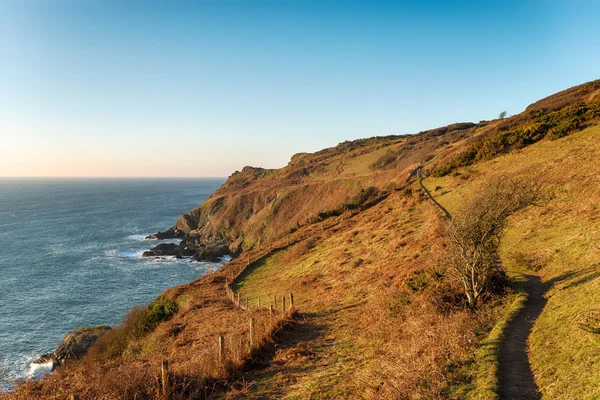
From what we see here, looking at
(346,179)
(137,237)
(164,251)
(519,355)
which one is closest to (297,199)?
(346,179)

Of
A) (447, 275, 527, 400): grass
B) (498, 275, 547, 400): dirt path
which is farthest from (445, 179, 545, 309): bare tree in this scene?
(447, 275, 527, 400): grass

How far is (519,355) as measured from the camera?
34.7 feet

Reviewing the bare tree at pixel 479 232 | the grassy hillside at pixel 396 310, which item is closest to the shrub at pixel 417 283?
the grassy hillside at pixel 396 310

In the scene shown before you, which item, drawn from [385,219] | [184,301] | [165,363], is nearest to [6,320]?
[184,301]

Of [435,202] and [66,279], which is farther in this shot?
[66,279]

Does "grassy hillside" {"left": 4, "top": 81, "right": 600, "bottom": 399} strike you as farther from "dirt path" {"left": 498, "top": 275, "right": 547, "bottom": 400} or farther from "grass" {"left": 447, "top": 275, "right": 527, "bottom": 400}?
"dirt path" {"left": 498, "top": 275, "right": 547, "bottom": 400}

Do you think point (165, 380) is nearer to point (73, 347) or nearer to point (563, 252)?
point (563, 252)

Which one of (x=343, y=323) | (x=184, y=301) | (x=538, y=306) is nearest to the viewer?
(x=538, y=306)

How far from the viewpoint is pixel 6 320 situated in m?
38.9

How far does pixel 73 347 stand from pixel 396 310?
99.3 feet

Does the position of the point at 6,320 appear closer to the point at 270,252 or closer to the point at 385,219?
the point at 270,252

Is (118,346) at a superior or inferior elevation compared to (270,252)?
inferior

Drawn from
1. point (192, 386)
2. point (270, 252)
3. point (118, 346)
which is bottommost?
point (118, 346)

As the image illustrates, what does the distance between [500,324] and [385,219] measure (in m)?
27.0
